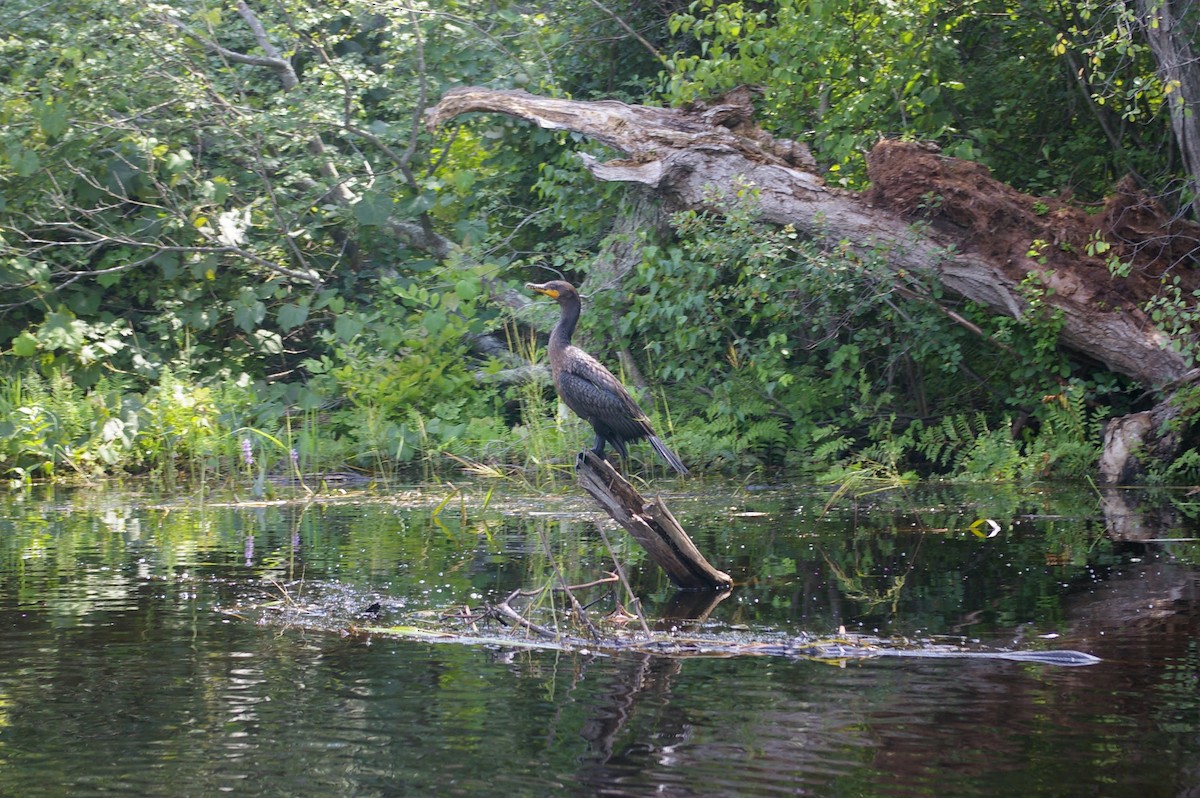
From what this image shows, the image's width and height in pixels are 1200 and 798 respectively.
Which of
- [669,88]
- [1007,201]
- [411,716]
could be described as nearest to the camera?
[411,716]

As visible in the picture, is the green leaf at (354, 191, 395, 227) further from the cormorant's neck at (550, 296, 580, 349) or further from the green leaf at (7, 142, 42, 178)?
the cormorant's neck at (550, 296, 580, 349)

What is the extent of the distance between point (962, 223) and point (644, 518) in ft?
14.4

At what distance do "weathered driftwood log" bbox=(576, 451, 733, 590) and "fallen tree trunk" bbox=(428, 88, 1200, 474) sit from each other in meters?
3.95

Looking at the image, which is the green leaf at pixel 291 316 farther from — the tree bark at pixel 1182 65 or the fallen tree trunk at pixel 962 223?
the tree bark at pixel 1182 65

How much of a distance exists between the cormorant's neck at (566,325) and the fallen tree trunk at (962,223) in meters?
2.20

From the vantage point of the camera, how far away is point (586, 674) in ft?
14.9

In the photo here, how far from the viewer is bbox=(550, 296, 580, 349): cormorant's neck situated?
7.58 metres

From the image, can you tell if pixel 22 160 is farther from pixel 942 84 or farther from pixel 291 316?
pixel 942 84

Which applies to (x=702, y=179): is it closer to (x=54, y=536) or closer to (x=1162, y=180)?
(x=1162, y=180)

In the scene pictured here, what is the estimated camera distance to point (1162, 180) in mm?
10109

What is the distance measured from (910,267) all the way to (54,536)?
583 cm

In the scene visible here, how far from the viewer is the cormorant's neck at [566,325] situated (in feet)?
24.9

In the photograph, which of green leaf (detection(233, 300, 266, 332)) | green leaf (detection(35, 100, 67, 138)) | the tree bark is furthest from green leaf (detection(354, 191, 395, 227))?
the tree bark

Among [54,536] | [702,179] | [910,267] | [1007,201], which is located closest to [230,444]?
[54,536]
